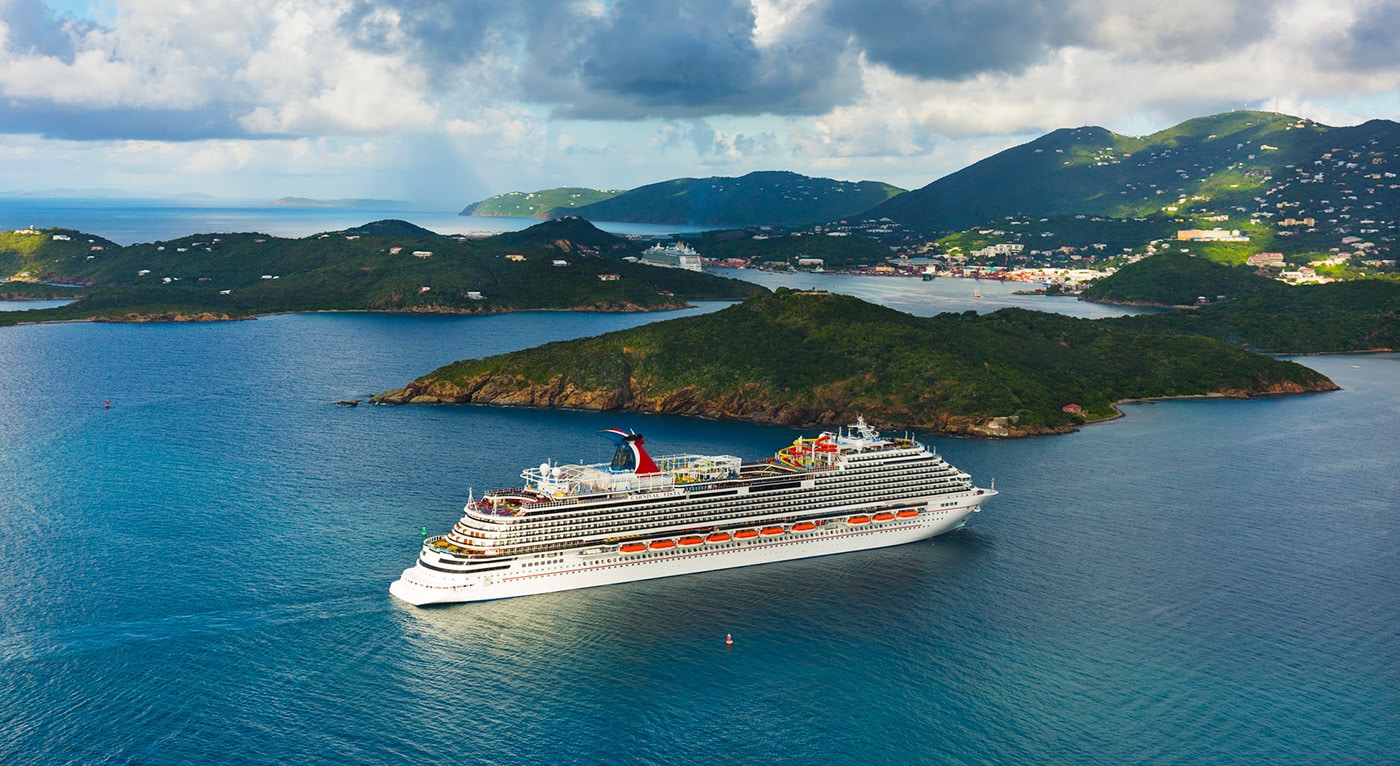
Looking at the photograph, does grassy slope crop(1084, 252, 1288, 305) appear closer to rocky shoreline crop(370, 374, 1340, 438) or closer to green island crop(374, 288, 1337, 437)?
green island crop(374, 288, 1337, 437)

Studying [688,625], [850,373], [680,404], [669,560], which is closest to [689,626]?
[688,625]

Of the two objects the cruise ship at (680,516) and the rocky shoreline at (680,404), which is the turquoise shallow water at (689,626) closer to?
the cruise ship at (680,516)

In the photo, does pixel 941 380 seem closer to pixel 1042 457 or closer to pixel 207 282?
pixel 1042 457

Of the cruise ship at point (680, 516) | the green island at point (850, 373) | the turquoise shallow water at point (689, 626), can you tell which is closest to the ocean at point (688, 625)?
the turquoise shallow water at point (689, 626)

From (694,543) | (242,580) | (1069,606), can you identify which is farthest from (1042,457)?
(242,580)

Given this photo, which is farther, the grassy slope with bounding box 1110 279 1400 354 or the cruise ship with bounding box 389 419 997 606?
the grassy slope with bounding box 1110 279 1400 354

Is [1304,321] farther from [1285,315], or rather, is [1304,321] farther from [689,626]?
[689,626]

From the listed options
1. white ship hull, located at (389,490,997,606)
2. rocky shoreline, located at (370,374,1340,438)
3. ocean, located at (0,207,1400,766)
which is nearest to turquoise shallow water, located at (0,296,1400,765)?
ocean, located at (0,207,1400,766)
